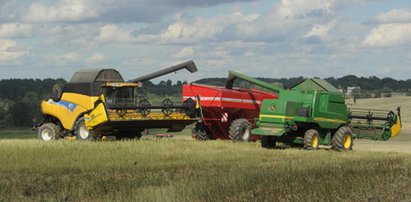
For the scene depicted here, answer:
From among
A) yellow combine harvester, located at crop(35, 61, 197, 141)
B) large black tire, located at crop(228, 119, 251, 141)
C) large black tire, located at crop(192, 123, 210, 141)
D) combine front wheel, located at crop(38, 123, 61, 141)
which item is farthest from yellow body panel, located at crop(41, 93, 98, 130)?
large black tire, located at crop(228, 119, 251, 141)

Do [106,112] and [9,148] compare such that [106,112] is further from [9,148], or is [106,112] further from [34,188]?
[34,188]

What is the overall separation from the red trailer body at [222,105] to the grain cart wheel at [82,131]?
166 inches

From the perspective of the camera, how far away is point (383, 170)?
11.6 m

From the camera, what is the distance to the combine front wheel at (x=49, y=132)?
24.8 m

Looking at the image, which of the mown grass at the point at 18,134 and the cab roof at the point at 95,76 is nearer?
the cab roof at the point at 95,76

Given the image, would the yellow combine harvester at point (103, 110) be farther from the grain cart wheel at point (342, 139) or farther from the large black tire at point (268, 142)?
the grain cart wheel at point (342, 139)

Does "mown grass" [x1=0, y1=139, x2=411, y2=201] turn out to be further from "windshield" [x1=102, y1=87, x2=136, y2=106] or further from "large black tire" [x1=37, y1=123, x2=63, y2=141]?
"large black tire" [x1=37, y1=123, x2=63, y2=141]

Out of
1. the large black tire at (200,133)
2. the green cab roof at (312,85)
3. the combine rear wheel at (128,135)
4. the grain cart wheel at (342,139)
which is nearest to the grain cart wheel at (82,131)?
the combine rear wheel at (128,135)

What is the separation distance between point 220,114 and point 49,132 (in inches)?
272

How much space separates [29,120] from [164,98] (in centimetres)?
7200

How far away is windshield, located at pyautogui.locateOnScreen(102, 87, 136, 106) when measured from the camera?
917 inches

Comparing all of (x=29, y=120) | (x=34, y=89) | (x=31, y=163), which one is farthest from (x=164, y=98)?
(x=34, y=89)

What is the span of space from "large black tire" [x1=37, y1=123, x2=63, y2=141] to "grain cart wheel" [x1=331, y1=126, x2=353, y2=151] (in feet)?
36.0

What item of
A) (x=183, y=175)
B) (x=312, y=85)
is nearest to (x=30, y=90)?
(x=312, y=85)
